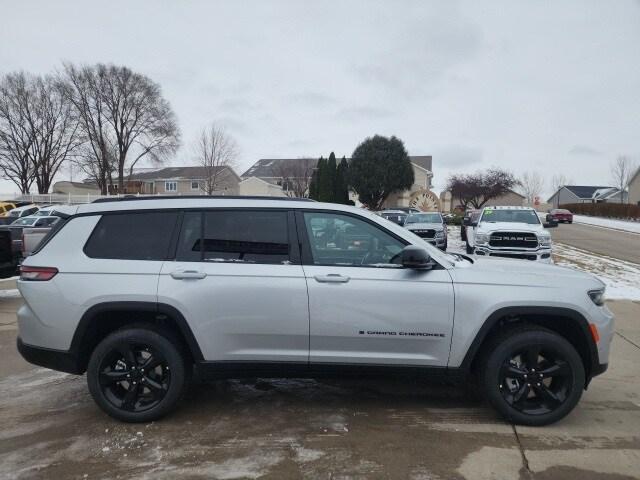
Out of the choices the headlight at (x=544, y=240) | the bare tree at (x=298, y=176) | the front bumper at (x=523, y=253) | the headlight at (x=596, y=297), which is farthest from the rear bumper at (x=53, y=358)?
the bare tree at (x=298, y=176)

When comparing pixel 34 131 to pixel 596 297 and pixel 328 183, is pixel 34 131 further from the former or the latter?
pixel 596 297

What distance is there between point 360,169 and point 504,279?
125 ft

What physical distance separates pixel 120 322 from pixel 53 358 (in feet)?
1.85

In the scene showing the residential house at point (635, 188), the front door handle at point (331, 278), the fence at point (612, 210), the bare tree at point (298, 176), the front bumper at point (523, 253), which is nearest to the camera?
the front door handle at point (331, 278)

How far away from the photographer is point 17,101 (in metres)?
42.7

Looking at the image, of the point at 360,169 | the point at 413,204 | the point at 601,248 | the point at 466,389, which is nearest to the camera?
the point at 466,389

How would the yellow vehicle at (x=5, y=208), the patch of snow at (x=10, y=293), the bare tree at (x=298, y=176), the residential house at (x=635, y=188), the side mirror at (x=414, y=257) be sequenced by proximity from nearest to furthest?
1. the side mirror at (x=414, y=257)
2. the patch of snow at (x=10, y=293)
3. the yellow vehicle at (x=5, y=208)
4. the bare tree at (x=298, y=176)
5. the residential house at (x=635, y=188)

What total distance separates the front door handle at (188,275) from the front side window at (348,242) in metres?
0.89

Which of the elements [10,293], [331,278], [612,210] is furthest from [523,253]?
[612,210]

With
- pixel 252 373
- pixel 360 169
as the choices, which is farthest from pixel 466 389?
pixel 360 169

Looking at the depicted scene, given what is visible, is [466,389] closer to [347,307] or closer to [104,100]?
[347,307]

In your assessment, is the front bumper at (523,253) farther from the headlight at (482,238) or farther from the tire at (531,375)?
the tire at (531,375)

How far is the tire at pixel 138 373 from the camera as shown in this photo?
3.58m

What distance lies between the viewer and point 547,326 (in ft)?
12.4
